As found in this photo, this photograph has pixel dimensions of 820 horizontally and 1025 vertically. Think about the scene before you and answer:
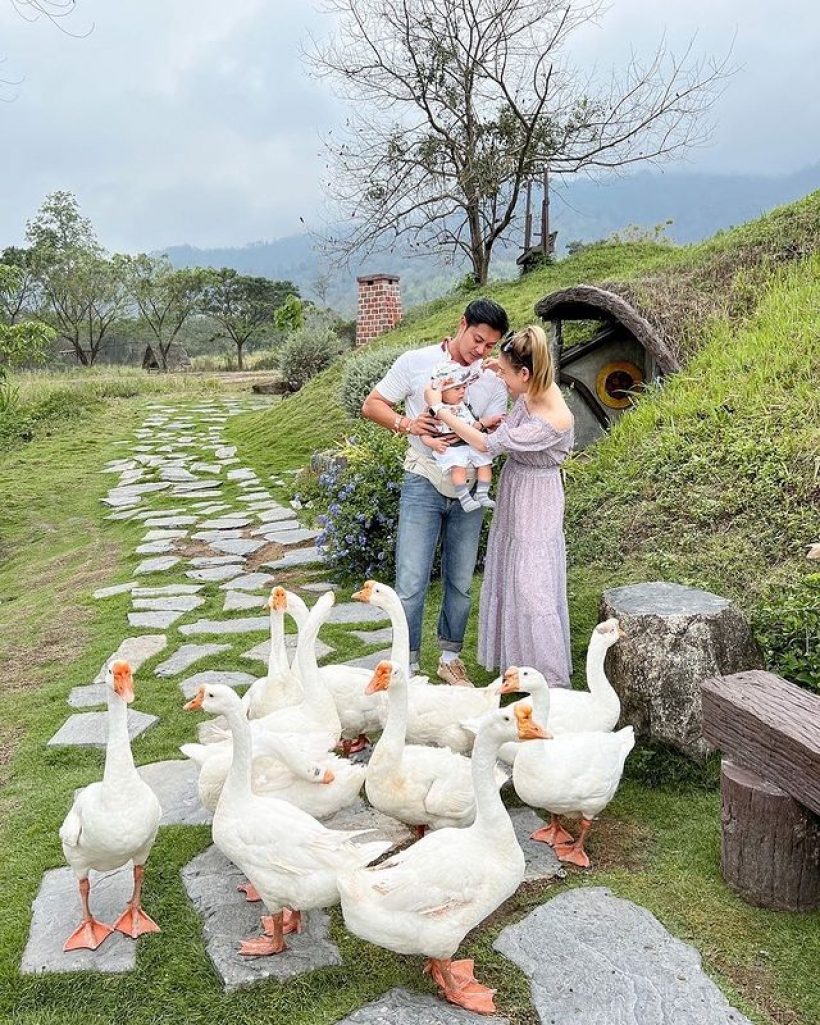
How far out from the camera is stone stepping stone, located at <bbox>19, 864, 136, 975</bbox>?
8.84 ft

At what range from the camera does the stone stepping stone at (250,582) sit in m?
6.96

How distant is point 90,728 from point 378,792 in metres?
2.16

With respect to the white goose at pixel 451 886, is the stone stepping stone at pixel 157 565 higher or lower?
lower

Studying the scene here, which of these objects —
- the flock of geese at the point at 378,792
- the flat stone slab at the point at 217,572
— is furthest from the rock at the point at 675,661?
the flat stone slab at the point at 217,572

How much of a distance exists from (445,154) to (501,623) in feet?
56.4

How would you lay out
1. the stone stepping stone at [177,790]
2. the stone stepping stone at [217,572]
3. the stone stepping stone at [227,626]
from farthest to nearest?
the stone stepping stone at [217,572] → the stone stepping stone at [227,626] → the stone stepping stone at [177,790]

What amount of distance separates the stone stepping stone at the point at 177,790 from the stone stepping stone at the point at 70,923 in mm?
358

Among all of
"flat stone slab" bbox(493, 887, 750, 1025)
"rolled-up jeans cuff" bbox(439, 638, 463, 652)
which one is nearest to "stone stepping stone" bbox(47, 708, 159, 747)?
"rolled-up jeans cuff" bbox(439, 638, 463, 652)

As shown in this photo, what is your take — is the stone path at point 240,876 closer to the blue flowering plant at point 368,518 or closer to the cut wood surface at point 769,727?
the blue flowering plant at point 368,518

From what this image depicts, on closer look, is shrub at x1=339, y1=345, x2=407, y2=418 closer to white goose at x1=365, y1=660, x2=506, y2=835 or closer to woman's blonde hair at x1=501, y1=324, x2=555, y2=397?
woman's blonde hair at x1=501, y1=324, x2=555, y2=397

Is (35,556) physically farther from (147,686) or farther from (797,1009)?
(797,1009)

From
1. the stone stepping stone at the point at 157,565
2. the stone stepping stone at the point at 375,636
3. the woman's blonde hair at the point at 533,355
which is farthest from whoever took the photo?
the stone stepping stone at the point at 157,565

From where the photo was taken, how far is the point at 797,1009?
2.48 m

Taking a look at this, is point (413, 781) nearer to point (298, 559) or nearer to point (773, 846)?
point (773, 846)
